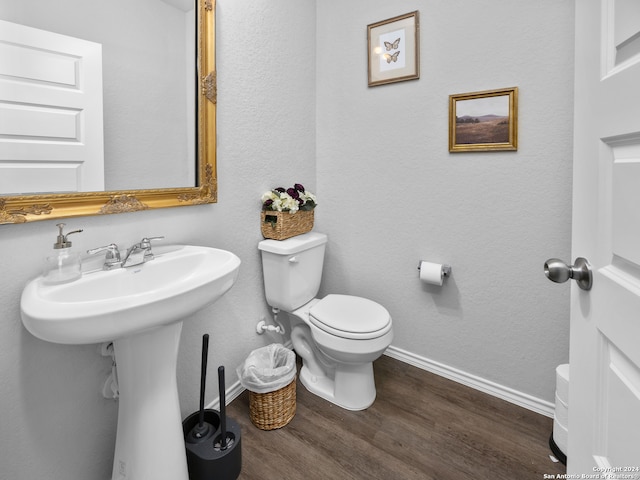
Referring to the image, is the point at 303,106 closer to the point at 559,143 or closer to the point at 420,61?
the point at 420,61

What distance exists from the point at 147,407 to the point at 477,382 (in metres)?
1.60

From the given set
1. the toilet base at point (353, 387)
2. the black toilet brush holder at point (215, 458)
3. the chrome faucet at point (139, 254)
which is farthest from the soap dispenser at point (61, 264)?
the toilet base at point (353, 387)

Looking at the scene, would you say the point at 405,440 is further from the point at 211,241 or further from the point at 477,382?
the point at 211,241

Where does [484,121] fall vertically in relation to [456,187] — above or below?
above

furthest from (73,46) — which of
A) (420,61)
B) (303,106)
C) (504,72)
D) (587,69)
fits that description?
(504,72)

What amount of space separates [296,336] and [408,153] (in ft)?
3.99

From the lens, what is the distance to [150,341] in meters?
1.02

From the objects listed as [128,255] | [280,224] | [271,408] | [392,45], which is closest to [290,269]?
[280,224]

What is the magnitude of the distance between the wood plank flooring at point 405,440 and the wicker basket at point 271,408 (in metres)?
0.04

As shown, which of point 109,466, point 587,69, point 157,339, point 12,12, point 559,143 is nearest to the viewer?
point 587,69

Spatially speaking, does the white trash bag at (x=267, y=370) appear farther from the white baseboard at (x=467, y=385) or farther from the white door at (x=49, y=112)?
the white door at (x=49, y=112)

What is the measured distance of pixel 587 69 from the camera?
2.10 ft

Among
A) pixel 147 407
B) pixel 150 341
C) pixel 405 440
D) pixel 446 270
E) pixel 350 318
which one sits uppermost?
pixel 446 270

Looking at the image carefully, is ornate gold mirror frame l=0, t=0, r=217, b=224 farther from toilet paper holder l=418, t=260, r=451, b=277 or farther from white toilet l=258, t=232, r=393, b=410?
toilet paper holder l=418, t=260, r=451, b=277
